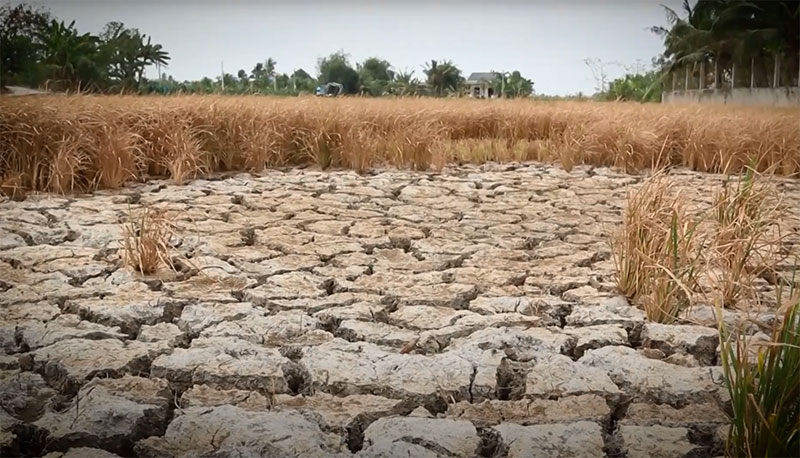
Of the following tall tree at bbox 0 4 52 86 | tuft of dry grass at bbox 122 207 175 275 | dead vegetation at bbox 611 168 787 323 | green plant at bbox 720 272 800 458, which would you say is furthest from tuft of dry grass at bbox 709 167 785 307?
tuft of dry grass at bbox 122 207 175 275

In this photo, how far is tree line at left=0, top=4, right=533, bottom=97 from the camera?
3.31ft

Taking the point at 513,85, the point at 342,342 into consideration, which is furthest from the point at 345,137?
the point at 513,85

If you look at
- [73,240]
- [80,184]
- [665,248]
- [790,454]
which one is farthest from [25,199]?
[790,454]

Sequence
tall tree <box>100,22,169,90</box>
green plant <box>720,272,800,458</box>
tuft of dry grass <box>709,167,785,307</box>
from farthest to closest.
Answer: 1. tuft of dry grass <box>709,167,785,307</box>
2. tall tree <box>100,22,169,90</box>
3. green plant <box>720,272,800,458</box>

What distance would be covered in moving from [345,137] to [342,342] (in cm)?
166

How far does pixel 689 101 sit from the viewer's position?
1122mm

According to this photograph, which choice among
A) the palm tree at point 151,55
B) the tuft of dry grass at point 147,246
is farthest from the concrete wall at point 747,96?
the tuft of dry grass at point 147,246

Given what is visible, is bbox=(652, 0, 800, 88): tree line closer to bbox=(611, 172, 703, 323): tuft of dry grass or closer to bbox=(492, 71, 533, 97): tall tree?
bbox=(492, 71, 533, 97): tall tree

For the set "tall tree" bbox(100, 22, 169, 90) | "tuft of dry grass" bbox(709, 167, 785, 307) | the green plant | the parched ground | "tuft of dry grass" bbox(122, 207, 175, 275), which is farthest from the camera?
"tuft of dry grass" bbox(122, 207, 175, 275)

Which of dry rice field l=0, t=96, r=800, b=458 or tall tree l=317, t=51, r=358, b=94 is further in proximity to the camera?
dry rice field l=0, t=96, r=800, b=458

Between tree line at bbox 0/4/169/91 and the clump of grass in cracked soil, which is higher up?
tree line at bbox 0/4/169/91

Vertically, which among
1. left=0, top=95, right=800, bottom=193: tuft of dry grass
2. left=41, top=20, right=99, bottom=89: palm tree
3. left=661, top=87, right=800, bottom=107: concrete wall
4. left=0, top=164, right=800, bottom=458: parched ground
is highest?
left=41, top=20, right=99, bottom=89: palm tree

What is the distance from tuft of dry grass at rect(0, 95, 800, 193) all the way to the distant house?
0.24ft

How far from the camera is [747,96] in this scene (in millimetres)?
1102
